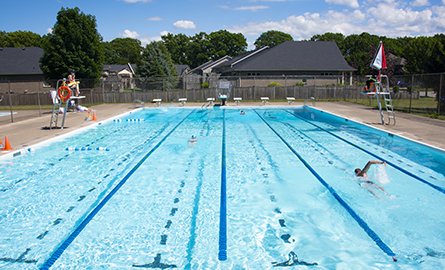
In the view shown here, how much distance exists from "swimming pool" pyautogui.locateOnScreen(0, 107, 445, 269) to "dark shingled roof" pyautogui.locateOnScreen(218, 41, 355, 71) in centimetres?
2635

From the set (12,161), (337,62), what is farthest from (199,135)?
(337,62)

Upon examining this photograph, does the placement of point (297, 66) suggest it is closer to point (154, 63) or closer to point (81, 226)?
point (154, 63)

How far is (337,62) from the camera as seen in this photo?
3800 cm

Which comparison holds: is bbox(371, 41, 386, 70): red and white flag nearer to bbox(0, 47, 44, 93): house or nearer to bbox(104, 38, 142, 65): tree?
bbox(0, 47, 44, 93): house

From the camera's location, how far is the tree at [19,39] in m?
61.7

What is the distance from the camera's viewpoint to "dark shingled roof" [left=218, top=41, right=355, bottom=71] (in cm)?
3725

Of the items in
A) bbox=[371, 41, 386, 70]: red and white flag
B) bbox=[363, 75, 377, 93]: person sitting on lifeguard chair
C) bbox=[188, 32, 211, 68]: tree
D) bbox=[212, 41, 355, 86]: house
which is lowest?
bbox=[363, 75, 377, 93]: person sitting on lifeguard chair

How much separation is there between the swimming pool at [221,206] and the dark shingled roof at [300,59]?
26347 millimetres

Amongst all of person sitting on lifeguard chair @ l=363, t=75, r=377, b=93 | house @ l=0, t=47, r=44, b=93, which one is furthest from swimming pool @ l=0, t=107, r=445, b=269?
house @ l=0, t=47, r=44, b=93

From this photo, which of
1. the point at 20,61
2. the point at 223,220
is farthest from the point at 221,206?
the point at 20,61

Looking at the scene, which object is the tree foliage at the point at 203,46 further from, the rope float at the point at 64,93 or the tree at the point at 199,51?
the rope float at the point at 64,93

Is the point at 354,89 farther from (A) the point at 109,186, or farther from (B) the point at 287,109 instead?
(A) the point at 109,186

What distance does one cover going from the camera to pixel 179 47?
3556 inches

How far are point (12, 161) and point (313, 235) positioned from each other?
25.9 ft
